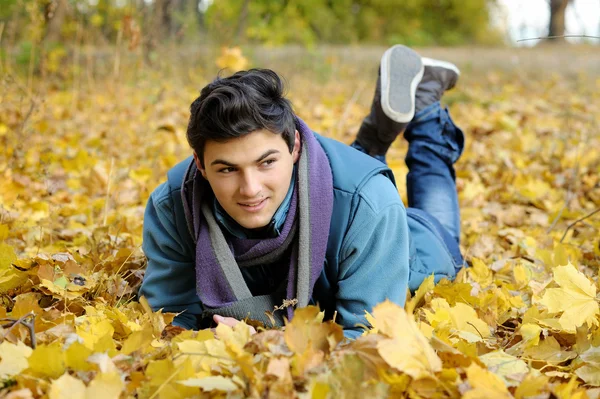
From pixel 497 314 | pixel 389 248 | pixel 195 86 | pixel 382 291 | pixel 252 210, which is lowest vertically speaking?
pixel 497 314

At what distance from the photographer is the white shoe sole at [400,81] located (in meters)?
2.50

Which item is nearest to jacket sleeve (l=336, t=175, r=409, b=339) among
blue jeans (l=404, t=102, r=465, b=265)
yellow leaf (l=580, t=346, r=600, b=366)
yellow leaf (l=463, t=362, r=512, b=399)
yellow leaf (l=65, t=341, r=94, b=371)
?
yellow leaf (l=580, t=346, r=600, b=366)

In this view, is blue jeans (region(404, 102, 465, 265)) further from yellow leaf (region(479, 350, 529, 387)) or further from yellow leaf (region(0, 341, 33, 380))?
yellow leaf (region(0, 341, 33, 380))

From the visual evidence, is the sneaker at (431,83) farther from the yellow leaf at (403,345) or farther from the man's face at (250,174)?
the yellow leaf at (403,345)

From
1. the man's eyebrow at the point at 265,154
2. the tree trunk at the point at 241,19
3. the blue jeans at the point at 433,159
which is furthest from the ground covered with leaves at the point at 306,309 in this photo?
the tree trunk at the point at 241,19

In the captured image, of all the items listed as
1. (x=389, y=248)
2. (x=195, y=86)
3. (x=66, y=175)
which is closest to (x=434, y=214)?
(x=389, y=248)

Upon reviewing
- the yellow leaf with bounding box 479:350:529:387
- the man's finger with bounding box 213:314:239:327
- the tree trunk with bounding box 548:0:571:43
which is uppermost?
the tree trunk with bounding box 548:0:571:43

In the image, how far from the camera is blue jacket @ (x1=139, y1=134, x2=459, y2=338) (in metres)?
1.72

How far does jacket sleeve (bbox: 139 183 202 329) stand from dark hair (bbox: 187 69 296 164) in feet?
0.91

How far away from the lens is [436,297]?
1908mm

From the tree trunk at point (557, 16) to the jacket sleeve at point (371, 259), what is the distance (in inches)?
526

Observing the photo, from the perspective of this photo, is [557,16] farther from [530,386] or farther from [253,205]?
[530,386]

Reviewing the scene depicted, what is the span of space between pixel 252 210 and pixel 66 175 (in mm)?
2313

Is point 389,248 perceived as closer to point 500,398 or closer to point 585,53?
point 500,398
